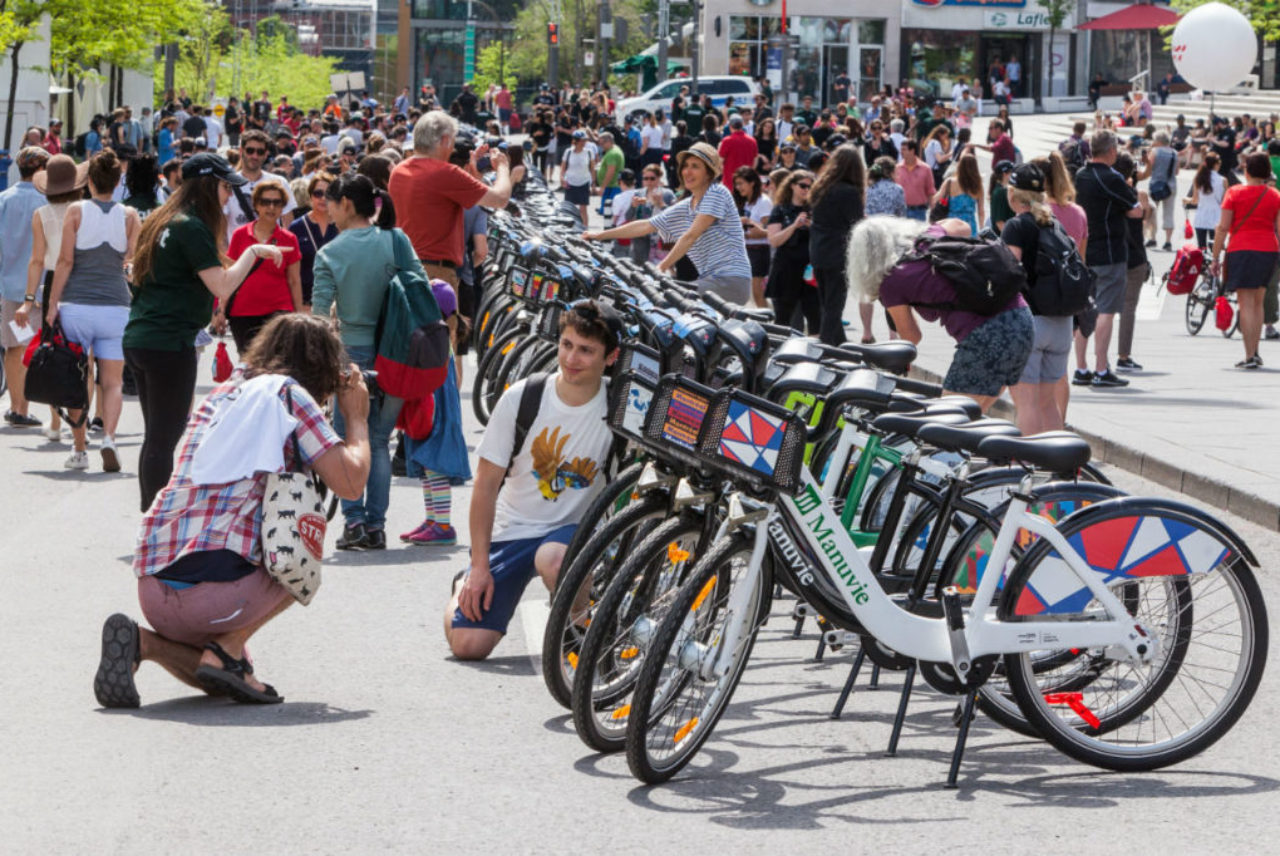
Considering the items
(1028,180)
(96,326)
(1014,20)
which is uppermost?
(1014,20)

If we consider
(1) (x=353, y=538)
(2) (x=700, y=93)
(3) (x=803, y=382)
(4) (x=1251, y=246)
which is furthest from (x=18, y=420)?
(2) (x=700, y=93)

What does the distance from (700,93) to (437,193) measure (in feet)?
154

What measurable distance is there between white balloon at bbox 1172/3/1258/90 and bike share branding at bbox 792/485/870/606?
117ft

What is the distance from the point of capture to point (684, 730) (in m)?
5.62

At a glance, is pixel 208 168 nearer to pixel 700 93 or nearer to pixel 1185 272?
pixel 1185 272

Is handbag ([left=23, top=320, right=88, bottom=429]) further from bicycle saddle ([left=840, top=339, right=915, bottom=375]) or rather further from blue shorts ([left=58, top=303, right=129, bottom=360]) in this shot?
bicycle saddle ([left=840, top=339, right=915, bottom=375])

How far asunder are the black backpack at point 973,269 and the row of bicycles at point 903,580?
124 inches

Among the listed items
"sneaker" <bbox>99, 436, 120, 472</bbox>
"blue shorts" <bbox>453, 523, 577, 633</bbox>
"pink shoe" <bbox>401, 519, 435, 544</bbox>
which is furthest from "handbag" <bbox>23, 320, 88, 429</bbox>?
"blue shorts" <bbox>453, 523, 577, 633</bbox>

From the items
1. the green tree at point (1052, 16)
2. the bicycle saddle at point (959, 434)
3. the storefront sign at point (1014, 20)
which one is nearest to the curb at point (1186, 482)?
the bicycle saddle at point (959, 434)

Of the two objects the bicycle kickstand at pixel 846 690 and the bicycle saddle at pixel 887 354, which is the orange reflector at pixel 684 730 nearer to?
the bicycle kickstand at pixel 846 690

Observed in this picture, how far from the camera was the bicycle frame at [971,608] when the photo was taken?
18.6 ft

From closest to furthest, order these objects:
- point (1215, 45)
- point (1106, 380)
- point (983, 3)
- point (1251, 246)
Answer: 1. point (1106, 380)
2. point (1251, 246)
3. point (1215, 45)
4. point (983, 3)

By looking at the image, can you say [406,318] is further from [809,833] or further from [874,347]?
[809,833]

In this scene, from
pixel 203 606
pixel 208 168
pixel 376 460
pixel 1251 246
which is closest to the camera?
pixel 203 606
